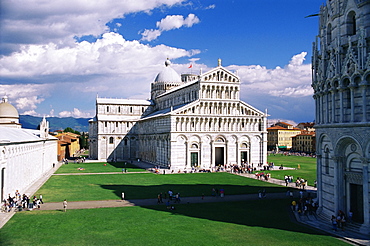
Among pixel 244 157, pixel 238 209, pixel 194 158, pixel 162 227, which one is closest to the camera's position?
pixel 162 227

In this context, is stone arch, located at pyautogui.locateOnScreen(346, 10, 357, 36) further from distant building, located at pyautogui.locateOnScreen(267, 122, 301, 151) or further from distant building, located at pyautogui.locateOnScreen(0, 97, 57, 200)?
distant building, located at pyautogui.locateOnScreen(267, 122, 301, 151)

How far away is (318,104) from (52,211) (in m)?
24.3

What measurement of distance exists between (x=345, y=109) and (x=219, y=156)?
Result: 4919 cm

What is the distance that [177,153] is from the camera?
223 ft

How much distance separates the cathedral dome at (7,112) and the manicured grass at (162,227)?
5062 centimetres

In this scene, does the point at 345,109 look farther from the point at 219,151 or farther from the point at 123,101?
the point at 123,101

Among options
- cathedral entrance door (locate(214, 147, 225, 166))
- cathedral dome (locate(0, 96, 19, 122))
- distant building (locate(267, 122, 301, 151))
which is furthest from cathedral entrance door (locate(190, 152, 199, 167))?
distant building (locate(267, 122, 301, 151))

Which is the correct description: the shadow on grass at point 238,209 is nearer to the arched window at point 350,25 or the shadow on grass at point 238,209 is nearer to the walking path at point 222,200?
the walking path at point 222,200

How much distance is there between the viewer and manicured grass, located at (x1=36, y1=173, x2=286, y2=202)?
130ft

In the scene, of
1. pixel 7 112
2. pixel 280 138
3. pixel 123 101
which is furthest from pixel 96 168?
pixel 280 138

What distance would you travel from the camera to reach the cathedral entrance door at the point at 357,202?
24.2 metres

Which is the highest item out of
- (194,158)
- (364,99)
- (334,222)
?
(364,99)

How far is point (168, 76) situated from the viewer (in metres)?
106

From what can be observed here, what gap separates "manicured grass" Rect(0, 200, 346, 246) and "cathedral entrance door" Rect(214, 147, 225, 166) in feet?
128
